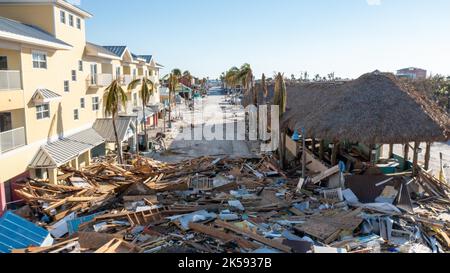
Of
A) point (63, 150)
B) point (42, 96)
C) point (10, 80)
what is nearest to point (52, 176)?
point (63, 150)

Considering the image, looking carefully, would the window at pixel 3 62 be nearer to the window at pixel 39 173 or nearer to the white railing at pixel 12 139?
the white railing at pixel 12 139

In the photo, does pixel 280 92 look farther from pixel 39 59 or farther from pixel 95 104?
pixel 95 104

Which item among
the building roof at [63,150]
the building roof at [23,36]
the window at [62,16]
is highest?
the window at [62,16]

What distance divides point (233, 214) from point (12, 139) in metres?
11.4

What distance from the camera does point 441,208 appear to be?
597 inches

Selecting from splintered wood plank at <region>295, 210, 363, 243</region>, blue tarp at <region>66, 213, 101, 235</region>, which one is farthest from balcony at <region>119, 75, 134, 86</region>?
splintered wood plank at <region>295, 210, 363, 243</region>

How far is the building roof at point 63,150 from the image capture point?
1875 cm

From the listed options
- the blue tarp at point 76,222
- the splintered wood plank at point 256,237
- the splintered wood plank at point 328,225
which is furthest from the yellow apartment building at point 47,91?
the splintered wood plank at point 328,225

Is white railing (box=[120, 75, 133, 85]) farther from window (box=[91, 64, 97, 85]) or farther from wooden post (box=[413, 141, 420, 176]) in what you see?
wooden post (box=[413, 141, 420, 176])

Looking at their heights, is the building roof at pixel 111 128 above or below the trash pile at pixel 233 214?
above

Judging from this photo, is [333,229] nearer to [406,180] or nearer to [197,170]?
[406,180]

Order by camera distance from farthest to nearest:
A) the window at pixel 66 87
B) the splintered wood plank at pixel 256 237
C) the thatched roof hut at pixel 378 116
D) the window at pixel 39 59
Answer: the window at pixel 66 87 < the window at pixel 39 59 < the thatched roof hut at pixel 378 116 < the splintered wood plank at pixel 256 237

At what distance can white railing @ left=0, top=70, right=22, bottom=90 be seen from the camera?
1627cm
